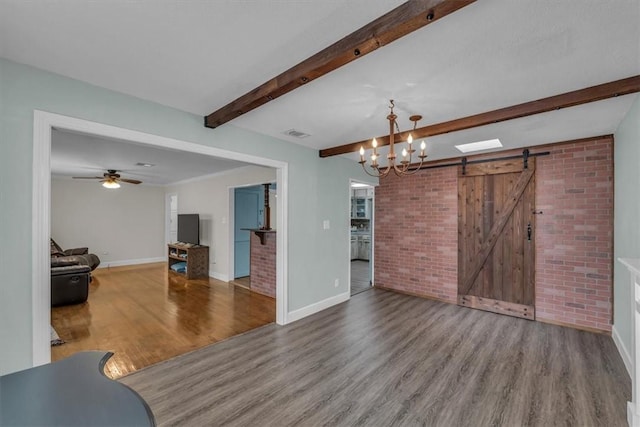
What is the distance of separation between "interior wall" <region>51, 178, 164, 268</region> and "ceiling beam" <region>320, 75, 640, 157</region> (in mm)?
7602

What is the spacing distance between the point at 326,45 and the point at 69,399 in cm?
197

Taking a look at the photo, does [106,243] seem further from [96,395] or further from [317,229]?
[96,395]

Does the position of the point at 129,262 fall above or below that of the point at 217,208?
below

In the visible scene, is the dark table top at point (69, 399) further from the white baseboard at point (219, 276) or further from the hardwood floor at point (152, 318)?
the white baseboard at point (219, 276)

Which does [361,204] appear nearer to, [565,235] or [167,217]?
[565,235]

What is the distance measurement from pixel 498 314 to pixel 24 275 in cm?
517

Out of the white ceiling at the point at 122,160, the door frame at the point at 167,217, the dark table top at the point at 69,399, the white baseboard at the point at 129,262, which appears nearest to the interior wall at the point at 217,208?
the white ceiling at the point at 122,160

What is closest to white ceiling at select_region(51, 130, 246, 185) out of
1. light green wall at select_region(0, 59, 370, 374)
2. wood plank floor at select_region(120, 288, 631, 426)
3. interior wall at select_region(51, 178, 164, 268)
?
light green wall at select_region(0, 59, 370, 374)

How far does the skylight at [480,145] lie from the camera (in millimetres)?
3626

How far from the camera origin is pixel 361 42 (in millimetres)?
1474

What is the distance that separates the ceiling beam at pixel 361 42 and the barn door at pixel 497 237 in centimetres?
349

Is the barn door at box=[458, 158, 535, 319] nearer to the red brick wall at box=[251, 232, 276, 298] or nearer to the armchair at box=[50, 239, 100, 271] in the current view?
the red brick wall at box=[251, 232, 276, 298]

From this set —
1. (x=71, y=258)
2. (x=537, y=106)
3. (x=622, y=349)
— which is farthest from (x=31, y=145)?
(x=622, y=349)

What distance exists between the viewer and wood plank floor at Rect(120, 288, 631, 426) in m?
1.94
